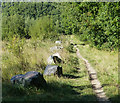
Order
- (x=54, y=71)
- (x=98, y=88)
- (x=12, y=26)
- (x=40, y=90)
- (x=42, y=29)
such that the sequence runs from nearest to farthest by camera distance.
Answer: (x=40, y=90), (x=98, y=88), (x=54, y=71), (x=42, y=29), (x=12, y=26)

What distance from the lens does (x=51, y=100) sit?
424cm

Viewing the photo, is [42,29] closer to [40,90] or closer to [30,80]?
[30,80]

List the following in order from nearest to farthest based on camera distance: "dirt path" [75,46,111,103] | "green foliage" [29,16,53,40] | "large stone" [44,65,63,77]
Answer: "dirt path" [75,46,111,103] → "large stone" [44,65,63,77] → "green foliage" [29,16,53,40]

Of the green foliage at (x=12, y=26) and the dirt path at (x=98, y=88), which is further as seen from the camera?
the green foliage at (x=12, y=26)

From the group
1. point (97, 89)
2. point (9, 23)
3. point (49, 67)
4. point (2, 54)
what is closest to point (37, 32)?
point (9, 23)

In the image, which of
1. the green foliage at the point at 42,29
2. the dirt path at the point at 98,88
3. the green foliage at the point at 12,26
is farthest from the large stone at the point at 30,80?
the green foliage at the point at 12,26


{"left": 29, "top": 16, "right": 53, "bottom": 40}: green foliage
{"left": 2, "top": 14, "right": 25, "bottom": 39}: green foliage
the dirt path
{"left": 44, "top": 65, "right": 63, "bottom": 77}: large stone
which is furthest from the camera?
{"left": 2, "top": 14, "right": 25, "bottom": 39}: green foliage

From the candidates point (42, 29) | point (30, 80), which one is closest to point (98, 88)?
point (30, 80)

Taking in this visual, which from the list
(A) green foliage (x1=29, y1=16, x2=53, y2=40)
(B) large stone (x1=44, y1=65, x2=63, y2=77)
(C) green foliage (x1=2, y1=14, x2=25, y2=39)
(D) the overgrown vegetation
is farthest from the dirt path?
(C) green foliage (x1=2, y1=14, x2=25, y2=39)

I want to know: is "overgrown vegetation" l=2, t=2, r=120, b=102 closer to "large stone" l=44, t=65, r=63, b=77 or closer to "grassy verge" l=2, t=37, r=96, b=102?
"grassy verge" l=2, t=37, r=96, b=102

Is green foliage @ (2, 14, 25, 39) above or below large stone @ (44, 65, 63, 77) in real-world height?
above

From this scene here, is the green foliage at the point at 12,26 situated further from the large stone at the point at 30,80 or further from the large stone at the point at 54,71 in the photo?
the large stone at the point at 30,80

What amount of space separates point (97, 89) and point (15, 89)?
8.68 ft

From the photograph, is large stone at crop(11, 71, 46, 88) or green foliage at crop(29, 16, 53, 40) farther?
Result: green foliage at crop(29, 16, 53, 40)
